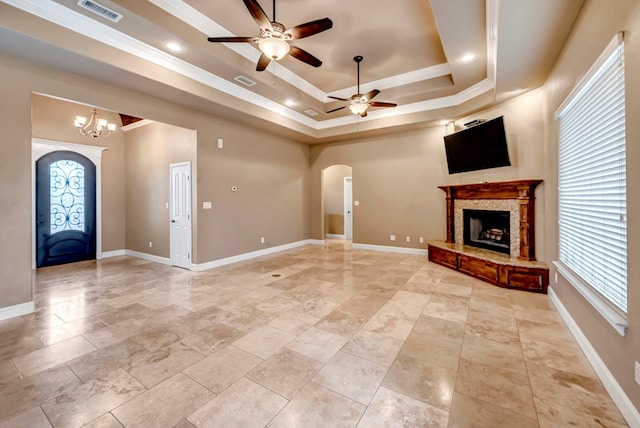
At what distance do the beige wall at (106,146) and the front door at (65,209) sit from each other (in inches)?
10.1

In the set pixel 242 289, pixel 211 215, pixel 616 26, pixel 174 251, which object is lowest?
pixel 242 289

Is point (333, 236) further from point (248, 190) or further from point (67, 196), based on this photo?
point (67, 196)

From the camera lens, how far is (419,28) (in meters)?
3.88

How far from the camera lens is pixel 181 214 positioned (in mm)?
5637

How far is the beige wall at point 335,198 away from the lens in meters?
9.68

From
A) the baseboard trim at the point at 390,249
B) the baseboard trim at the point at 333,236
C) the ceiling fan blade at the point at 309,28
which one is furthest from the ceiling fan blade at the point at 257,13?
the baseboard trim at the point at 333,236

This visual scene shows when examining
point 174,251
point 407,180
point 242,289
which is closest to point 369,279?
point 242,289

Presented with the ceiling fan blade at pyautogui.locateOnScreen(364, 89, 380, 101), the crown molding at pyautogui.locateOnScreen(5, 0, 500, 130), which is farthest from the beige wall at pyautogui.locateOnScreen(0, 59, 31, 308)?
the ceiling fan blade at pyautogui.locateOnScreen(364, 89, 380, 101)

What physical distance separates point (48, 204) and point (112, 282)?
108 inches

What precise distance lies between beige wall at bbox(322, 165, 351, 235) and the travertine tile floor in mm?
5624

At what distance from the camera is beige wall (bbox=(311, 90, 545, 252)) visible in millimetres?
5707

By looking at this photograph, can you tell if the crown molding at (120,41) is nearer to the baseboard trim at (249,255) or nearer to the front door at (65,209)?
the baseboard trim at (249,255)

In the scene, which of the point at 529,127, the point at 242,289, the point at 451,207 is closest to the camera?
the point at 242,289

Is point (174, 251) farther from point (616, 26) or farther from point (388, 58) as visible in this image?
point (616, 26)
